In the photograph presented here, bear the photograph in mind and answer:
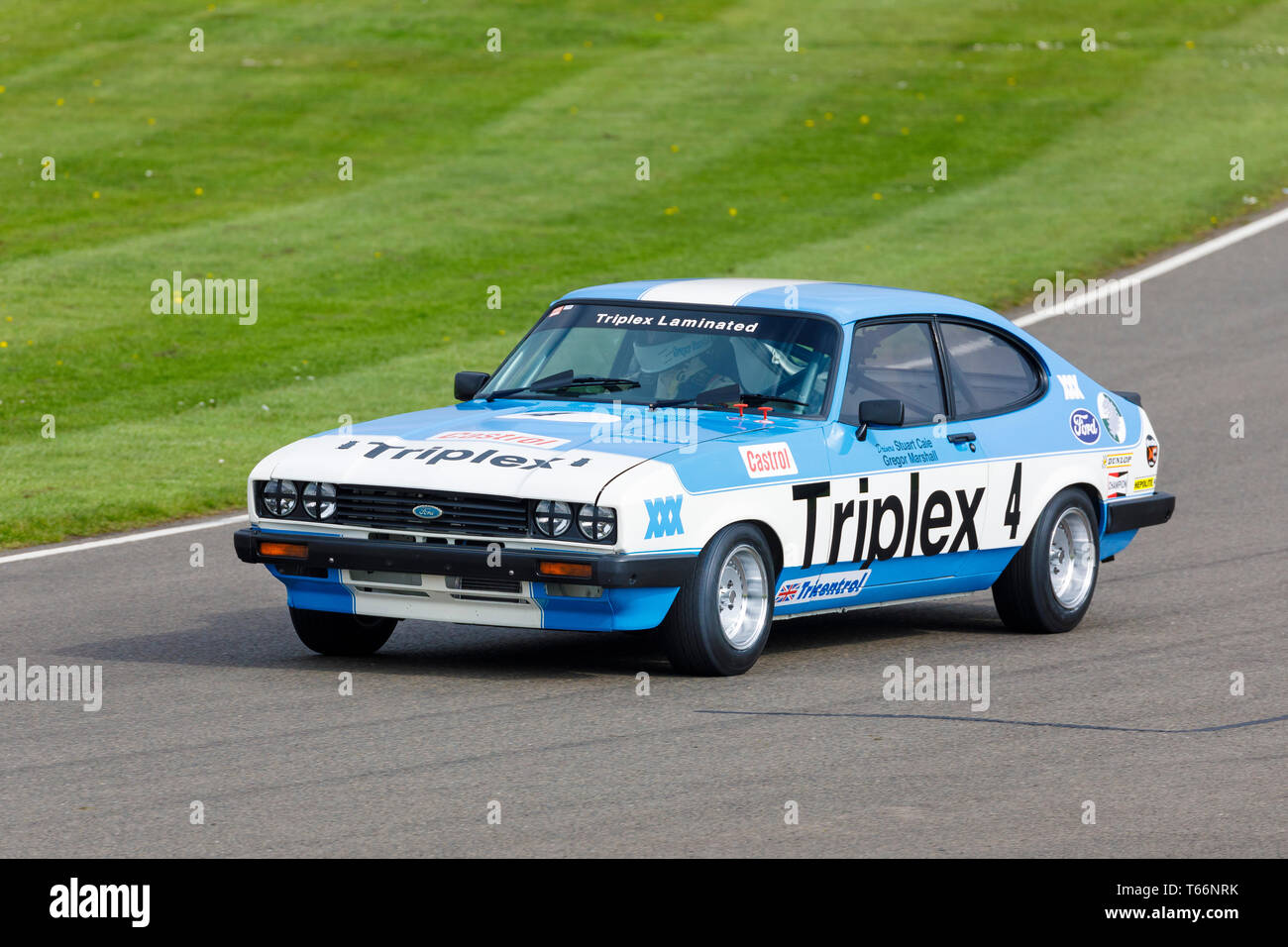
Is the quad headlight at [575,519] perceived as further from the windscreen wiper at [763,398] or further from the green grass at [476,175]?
the green grass at [476,175]

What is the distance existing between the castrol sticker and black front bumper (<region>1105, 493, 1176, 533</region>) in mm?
2565

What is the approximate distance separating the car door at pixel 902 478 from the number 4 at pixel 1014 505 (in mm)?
219

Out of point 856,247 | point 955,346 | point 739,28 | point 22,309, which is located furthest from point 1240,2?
point 955,346

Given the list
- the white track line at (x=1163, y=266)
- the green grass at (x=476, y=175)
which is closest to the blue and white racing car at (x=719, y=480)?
the green grass at (x=476, y=175)

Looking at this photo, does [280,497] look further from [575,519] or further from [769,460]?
[769,460]

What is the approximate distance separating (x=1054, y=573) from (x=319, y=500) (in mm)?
3895

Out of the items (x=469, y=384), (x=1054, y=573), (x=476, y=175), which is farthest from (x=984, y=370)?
(x=476, y=175)

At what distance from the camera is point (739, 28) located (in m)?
36.6

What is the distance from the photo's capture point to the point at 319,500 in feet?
29.7

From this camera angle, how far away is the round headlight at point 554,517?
8.59m

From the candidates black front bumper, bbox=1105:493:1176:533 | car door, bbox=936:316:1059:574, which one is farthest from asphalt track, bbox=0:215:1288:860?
car door, bbox=936:316:1059:574

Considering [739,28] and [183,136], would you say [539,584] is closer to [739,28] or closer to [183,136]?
[183,136]

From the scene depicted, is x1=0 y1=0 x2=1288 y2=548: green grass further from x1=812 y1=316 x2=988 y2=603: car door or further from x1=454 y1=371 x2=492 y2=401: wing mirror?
x1=812 y1=316 x2=988 y2=603: car door
